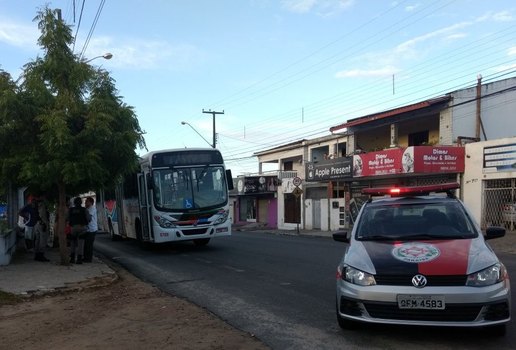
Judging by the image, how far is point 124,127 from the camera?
12516 mm

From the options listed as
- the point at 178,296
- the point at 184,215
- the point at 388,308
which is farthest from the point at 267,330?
the point at 184,215

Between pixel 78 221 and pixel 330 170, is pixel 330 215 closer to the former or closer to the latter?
pixel 330 170

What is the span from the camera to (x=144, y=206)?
16.5 m

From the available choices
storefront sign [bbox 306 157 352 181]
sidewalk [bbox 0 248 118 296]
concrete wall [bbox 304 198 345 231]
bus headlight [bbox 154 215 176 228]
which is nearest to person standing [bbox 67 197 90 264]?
sidewalk [bbox 0 248 118 296]

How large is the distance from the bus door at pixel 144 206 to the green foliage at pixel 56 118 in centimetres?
414

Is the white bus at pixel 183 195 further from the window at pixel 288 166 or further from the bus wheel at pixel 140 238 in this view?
the window at pixel 288 166

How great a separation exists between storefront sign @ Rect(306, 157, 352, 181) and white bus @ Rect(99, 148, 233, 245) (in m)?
15.0

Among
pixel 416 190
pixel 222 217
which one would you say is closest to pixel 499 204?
pixel 222 217

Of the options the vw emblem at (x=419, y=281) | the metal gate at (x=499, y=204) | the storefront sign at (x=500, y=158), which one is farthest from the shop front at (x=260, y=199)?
the vw emblem at (x=419, y=281)

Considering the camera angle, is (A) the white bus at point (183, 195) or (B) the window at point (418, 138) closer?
(A) the white bus at point (183, 195)

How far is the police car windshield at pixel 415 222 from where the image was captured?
626 centimetres

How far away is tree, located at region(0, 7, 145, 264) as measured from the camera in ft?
36.4

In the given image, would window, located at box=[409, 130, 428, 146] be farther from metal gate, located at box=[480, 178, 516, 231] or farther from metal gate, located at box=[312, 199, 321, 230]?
metal gate, located at box=[480, 178, 516, 231]

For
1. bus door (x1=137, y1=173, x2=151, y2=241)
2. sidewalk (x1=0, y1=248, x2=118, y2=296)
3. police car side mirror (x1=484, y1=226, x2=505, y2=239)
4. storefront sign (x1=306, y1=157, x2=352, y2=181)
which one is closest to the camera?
police car side mirror (x1=484, y1=226, x2=505, y2=239)
